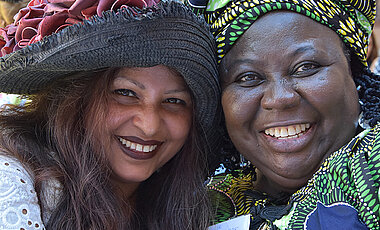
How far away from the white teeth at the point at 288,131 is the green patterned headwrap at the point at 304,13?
0.43 meters

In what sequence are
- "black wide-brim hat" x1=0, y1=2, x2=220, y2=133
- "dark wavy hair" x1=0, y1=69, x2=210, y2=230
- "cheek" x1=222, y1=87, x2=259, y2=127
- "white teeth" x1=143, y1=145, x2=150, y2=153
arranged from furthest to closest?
1. "white teeth" x1=143, y1=145, x2=150, y2=153
2. "cheek" x1=222, y1=87, x2=259, y2=127
3. "dark wavy hair" x1=0, y1=69, x2=210, y2=230
4. "black wide-brim hat" x1=0, y1=2, x2=220, y2=133

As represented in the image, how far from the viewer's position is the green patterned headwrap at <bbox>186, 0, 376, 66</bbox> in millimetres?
2117

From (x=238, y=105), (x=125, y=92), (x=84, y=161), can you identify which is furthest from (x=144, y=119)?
(x=238, y=105)

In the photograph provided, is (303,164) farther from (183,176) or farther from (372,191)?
(183,176)

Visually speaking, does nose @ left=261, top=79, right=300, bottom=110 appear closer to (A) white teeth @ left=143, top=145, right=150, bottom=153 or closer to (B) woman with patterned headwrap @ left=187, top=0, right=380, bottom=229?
(B) woman with patterned headwrap @ left=187, top=0, right=380, bottom=229

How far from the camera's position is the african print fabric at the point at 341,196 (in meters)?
1.63

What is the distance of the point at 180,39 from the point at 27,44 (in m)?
0.64

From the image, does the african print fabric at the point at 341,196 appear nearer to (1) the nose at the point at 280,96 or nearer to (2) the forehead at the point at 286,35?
(1) the nose at the point at 280,96

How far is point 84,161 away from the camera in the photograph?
2037 mm

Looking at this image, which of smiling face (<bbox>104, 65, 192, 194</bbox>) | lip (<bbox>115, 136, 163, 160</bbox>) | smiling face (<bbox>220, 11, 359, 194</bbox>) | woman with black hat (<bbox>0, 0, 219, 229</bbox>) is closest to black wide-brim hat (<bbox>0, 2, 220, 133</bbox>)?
woman with black hat (<bbox>0, 0, 219, 229</bbox>)

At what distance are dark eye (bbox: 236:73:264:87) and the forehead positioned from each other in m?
0.10

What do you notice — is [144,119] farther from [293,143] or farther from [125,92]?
[293,143]

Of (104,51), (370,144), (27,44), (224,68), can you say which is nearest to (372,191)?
(370,144)

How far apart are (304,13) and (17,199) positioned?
4.60 feet
